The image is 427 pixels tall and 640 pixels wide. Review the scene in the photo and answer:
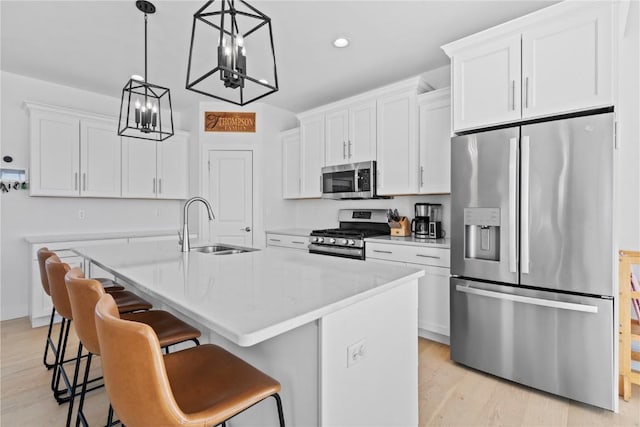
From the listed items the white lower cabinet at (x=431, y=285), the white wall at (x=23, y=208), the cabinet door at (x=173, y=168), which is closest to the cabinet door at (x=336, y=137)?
the white lower cabinet at (x=431, y=285)

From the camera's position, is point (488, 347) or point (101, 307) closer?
point (101, 307)

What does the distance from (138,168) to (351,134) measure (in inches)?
114

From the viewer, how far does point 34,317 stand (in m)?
3.31

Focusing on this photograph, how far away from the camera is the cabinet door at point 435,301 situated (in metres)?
2.81

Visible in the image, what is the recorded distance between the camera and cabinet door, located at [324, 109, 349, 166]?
12.7 feet

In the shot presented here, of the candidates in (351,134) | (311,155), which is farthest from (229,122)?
(351,134)

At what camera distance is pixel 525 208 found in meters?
2.13

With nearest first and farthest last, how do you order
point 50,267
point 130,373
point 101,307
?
1. point 130,373
2. point 101,307
3. point 50,267

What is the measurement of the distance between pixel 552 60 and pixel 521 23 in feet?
1.12

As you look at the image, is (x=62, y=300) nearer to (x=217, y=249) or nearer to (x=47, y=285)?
(x=47, y=285)

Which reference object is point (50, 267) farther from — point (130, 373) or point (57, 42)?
point (57, 42)

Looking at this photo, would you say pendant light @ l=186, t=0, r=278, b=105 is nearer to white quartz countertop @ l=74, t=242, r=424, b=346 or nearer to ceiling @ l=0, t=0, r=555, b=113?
ceiling @ l=0, t=0, r=555, b=113

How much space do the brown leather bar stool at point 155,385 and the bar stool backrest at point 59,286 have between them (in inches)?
38.8

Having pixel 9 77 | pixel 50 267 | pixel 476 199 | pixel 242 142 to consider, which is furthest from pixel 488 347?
pixel 9 77
